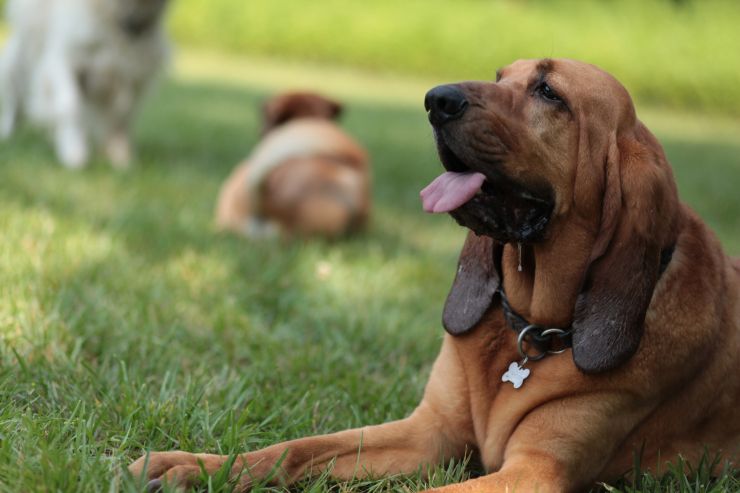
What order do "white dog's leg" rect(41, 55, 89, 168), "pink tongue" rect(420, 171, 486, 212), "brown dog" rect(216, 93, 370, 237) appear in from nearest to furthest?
"pink tongue" rect(420, 171, 486, 212) < "brown dog" rect(216, 93, 370, 237) < "white dog's leg" rect(41, 55, 89, 168)

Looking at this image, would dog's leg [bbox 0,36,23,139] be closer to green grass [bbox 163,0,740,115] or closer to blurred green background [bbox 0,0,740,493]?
blurred green background [bbox 0,0,740,493]

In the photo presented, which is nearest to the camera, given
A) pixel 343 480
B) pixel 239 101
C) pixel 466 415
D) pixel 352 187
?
pixel 343 480

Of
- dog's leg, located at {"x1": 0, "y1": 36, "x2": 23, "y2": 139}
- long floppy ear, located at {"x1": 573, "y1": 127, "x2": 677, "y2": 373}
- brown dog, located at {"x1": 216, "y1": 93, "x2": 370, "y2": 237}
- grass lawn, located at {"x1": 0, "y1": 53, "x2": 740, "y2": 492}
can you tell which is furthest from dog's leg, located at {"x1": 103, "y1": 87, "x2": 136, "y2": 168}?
long floppy ear, located at {"x1": 573, "y1": 127, "x2": 677, "y2": 373}

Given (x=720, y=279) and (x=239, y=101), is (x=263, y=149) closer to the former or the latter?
(x=720, y=279)

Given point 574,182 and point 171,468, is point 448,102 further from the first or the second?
point 171,468

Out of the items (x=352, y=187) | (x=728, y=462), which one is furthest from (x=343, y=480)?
(x=352, y=187)

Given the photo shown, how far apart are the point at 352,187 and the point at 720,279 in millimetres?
3714

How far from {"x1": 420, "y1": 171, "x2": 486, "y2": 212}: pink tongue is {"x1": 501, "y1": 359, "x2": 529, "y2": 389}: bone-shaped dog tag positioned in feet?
1.76

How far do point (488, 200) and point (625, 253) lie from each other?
1.27 ft

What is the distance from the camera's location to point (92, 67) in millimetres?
7723

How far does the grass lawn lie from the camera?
2.68 metres

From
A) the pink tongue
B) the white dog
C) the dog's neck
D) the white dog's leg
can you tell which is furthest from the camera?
the white dog

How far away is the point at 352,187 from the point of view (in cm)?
625

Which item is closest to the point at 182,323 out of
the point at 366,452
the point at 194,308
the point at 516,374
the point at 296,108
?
the point at 194,308
